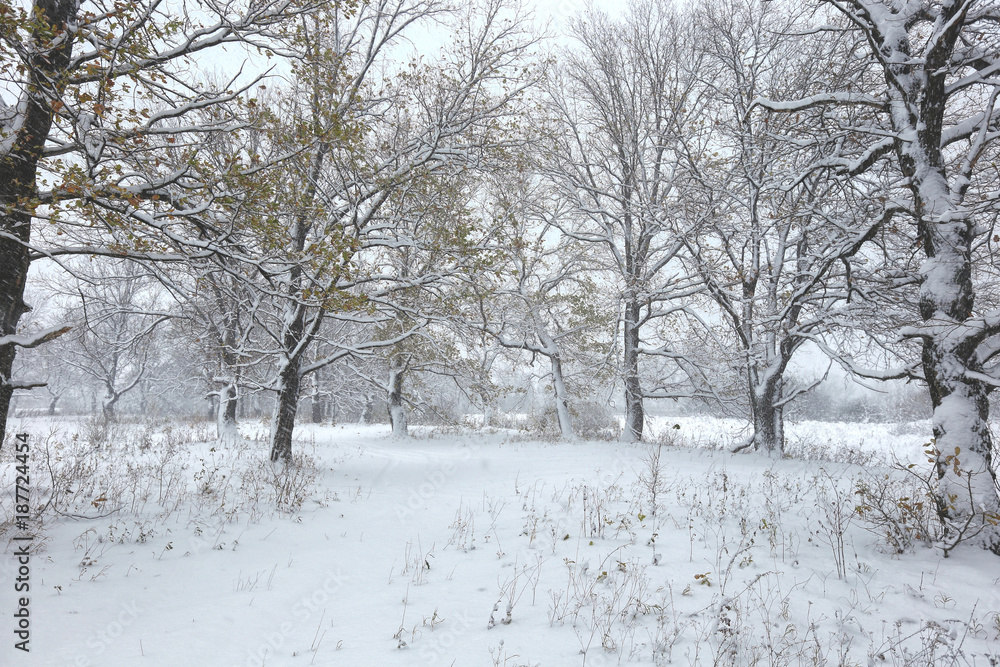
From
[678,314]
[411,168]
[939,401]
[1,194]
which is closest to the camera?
[1,194]

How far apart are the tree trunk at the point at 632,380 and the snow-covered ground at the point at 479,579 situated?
19.7ft

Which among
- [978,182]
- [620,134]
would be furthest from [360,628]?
[620,134]

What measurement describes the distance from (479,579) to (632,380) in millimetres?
10694

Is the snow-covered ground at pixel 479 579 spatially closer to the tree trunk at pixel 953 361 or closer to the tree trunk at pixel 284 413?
the tree trunk at pixel 953 361

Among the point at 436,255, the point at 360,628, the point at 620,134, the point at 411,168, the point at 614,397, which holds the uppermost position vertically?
the point at 620,134

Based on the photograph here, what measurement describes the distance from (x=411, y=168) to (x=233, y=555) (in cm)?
700

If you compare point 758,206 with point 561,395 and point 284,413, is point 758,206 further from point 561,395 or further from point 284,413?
point 284,413

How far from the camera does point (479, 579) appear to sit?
14.3 ft

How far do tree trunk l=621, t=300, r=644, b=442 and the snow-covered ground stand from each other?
6.00 meters

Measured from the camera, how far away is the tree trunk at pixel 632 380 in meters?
13.6

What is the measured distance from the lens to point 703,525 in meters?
5.54

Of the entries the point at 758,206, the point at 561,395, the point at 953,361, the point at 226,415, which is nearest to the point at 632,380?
the point at 561,395

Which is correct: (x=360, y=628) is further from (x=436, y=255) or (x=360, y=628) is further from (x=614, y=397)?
(x=614, y=397)

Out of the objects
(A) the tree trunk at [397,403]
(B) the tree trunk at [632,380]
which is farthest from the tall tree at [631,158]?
(A) the tree trunk at [397,403]
